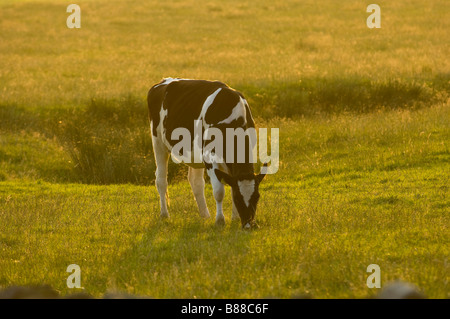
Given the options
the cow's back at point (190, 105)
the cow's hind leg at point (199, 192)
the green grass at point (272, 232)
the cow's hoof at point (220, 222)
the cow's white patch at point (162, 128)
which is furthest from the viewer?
the cow's white patch at point (162, 128)

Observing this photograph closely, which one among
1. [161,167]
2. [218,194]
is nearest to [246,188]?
[218,194]

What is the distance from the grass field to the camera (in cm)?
778

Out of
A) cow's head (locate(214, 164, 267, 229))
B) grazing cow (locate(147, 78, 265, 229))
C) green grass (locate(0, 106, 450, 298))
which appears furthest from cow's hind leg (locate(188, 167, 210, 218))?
cow's head (locate(214, 164, 267, 229))

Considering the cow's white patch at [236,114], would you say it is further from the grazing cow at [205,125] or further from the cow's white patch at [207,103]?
the cow's white patch at [207,103]

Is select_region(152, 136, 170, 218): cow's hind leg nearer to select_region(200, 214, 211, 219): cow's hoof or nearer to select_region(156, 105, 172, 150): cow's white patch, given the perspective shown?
select_region(156, 105, 172, 150): cow's white patch

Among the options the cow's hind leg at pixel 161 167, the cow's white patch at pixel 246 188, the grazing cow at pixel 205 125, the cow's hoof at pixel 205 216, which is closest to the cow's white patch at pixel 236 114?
the grazing cow at pixel 205 125

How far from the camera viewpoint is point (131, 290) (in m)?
7.11

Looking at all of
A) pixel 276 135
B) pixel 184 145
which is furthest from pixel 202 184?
pixel 276 135

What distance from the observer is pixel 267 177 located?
48.7 ft

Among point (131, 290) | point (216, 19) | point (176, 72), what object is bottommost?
point (131, 290)

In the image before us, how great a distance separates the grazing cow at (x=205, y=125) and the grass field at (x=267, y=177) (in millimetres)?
473

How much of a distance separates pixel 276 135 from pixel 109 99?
6282mm

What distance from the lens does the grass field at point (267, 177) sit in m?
7.78

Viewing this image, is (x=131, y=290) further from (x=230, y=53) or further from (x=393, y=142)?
(x=230, y=53)
